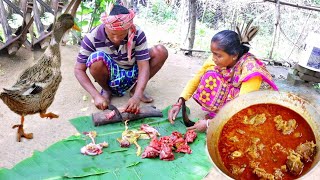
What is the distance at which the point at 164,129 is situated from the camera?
3.24 m

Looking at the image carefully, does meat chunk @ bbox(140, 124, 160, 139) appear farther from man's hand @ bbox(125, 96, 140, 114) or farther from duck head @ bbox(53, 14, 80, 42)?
duck head @ bbox(53, 14, 80, 42)

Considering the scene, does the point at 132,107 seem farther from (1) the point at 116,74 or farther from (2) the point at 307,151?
(2) the point at 307,151

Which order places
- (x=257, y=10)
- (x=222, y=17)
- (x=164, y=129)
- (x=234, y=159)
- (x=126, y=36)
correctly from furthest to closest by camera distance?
(x=222, y=17) → (x=257, y=10) → (x=126, y=36) → (x=164, y=129) → (x=234, y=159)

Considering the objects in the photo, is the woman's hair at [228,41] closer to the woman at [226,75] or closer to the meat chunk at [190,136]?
the woman at [226,75]

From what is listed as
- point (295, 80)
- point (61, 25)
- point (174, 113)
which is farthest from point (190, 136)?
point (295, 80)

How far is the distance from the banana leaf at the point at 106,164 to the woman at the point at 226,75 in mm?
396

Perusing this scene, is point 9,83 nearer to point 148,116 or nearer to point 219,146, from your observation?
point 148,116

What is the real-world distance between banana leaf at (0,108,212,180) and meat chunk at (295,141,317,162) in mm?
900

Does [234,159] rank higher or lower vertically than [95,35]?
lower

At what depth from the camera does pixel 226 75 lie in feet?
10.4

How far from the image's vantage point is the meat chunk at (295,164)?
1761mm

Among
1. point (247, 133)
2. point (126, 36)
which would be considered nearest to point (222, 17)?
point (126, 36)

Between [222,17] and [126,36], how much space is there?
4868 millimetres

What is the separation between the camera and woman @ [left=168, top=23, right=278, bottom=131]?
2824mm
